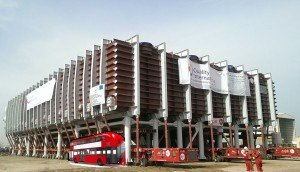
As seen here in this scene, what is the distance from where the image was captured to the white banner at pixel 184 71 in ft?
168

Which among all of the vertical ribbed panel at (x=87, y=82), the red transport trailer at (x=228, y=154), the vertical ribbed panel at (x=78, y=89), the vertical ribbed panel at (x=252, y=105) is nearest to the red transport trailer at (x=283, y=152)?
the red transport trailer at (x=228, y=154)

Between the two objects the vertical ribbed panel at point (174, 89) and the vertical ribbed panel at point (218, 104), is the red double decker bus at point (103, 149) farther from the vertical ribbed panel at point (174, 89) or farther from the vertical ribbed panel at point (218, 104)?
the vertical ribbed panel at point (218, 104)

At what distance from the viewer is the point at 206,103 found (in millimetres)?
55781

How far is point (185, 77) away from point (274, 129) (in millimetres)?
32670

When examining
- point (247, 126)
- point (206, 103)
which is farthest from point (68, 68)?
point (247, 126)

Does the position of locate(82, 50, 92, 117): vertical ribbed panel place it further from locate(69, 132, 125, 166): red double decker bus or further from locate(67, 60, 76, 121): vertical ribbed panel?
locate(69, 132, 125, 166): red double decker bus

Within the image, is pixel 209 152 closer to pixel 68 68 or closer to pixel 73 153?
pixel 73 153

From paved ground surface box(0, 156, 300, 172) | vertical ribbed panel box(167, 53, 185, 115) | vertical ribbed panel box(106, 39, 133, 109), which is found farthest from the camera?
vertical ribbed panel box(167, 53, 185, 115)

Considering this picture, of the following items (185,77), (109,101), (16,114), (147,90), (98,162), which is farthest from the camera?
(16,114)

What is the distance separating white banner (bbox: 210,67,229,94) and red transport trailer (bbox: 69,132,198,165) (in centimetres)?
2086

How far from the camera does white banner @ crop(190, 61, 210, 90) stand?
52.1 metres

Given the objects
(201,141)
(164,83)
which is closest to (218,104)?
(201,141)

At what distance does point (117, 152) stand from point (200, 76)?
22.7m

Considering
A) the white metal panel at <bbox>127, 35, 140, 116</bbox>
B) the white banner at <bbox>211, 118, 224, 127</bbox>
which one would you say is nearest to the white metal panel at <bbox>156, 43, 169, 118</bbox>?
the white metal panel at <bbox>127, 35, 140, 116</bbox>
